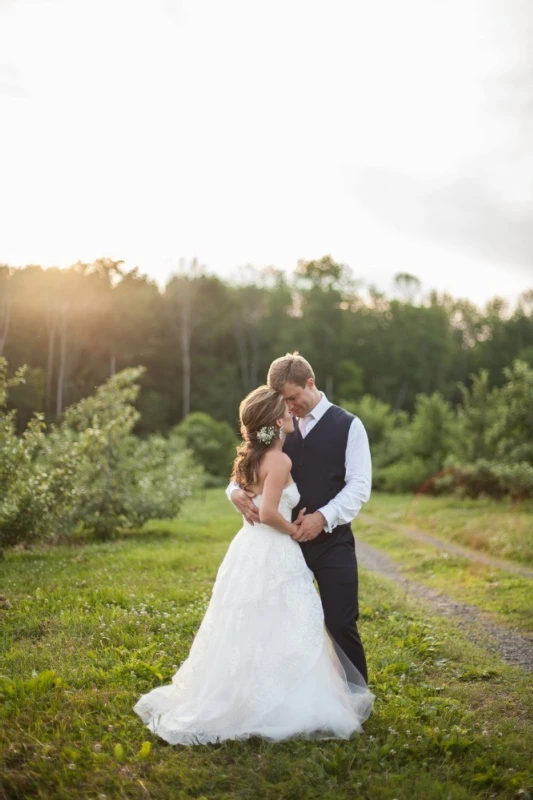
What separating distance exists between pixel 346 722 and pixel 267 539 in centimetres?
129

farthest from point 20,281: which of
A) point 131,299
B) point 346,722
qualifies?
point 346,722

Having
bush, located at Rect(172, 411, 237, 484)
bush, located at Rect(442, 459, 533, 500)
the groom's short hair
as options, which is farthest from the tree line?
the groom's short hair

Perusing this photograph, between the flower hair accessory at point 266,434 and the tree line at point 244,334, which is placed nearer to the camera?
the flower hair accessory at point 266,434

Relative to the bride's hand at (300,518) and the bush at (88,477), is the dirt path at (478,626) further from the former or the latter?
the bush at (88,477)

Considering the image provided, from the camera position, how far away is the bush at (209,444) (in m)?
31.8

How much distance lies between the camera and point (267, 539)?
15.8 ft

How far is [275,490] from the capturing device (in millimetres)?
4684

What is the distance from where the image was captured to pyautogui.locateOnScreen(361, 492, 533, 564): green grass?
12297mm

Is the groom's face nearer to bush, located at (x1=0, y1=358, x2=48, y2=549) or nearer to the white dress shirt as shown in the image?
the white dress shirt

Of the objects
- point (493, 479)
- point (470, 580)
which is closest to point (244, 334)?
point (493, 479)

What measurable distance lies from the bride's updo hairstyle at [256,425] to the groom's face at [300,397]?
154mm

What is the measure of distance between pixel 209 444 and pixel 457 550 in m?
19.8

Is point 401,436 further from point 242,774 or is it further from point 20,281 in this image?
point 242,774

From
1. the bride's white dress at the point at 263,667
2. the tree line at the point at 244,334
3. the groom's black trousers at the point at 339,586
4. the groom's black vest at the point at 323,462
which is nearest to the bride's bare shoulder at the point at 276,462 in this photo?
the bride's white dress at the point at 263,667
